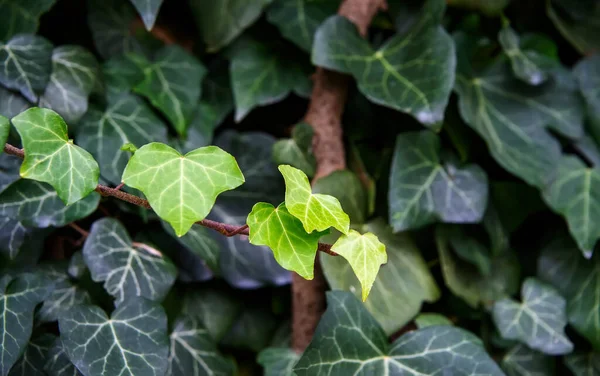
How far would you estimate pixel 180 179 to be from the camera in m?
0.56

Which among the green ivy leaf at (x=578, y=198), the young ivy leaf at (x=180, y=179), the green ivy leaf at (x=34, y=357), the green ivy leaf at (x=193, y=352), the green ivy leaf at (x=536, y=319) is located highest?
the young ivy leaf at (x=180, y=179)

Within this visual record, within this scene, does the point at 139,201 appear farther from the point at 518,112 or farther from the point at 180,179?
the point at 518,112

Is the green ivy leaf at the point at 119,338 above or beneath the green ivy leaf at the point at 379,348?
above

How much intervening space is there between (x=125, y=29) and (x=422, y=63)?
54cm

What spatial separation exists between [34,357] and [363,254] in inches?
18.1

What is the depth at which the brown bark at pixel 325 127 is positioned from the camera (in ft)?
3.00

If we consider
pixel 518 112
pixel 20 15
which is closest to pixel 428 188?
pixel 518 112

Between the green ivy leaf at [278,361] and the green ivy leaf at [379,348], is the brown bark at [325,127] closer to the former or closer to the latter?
the green ivy leaf at [278,361]

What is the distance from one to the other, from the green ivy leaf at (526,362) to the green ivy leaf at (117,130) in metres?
0.77

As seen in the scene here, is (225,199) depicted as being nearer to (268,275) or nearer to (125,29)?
(268,275)

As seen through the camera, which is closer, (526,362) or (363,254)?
(363,254)

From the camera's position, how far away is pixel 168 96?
933 mm

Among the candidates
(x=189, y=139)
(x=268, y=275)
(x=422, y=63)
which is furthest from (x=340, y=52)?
(x=268, y=275)

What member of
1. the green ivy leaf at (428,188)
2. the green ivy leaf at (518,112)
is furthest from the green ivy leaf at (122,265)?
the green ivy leaf at (518,112)
